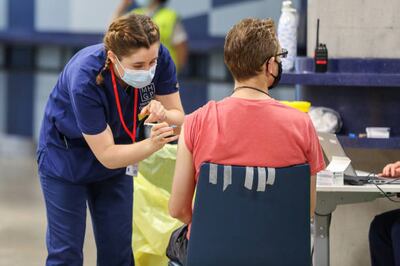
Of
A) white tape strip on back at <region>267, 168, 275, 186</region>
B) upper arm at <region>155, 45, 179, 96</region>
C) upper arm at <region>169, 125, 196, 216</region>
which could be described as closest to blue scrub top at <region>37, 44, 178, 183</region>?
upper arm at <region>155, 45, 179, 96</region>

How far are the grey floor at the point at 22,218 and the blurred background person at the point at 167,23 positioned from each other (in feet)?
4.57

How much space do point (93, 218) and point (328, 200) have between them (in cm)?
86

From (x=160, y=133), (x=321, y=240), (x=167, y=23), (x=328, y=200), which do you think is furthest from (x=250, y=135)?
(x=167, y=23)

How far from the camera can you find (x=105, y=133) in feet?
9.46

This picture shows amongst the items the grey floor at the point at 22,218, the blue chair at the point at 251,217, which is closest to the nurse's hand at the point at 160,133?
the blue chair at the point at 251,217

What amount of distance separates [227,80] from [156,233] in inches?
137

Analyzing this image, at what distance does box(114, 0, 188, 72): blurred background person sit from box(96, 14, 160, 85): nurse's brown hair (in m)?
3.10

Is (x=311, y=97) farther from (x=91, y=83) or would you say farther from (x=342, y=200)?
(x=91, y=83)

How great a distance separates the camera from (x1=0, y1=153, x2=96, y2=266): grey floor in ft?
15.3

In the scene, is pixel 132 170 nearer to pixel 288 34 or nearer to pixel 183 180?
pixel 183 180

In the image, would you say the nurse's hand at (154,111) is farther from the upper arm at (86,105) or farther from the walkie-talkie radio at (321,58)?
the walkie-talkie radio at (321,58)

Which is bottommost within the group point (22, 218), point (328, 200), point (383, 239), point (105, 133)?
point (22, 218)

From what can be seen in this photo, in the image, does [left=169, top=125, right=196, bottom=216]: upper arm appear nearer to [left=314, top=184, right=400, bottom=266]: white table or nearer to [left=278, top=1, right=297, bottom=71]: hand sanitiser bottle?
Answer: [left=314, top=184, right=400, bottom=266]: white table

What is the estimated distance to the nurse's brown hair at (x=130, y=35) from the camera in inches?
111
